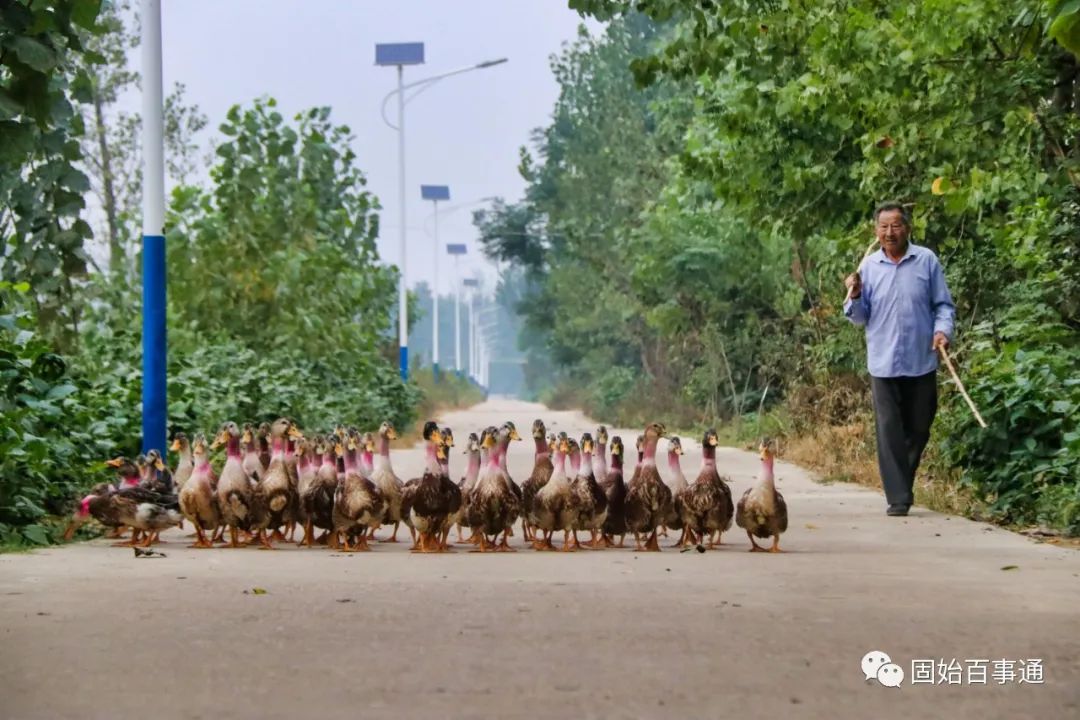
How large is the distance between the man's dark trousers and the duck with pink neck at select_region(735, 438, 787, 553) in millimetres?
2505

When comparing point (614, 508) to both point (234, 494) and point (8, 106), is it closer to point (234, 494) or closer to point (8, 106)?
point (234, 494)

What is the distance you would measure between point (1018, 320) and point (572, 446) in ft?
15.3

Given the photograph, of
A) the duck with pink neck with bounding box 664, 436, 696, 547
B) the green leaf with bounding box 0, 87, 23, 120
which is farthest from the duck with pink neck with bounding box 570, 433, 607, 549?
the green leaf with bounding box 0, 87, 23, 120

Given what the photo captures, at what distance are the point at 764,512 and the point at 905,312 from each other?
310 cm

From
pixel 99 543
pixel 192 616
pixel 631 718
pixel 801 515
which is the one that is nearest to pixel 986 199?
pixel 801 515

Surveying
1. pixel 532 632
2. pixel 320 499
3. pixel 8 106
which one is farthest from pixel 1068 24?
pixel 320 499

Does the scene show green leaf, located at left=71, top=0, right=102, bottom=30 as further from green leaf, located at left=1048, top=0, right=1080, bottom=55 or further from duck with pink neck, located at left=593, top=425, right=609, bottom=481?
duck with pink neck, located at left=593, top=425, right=609, bottom=481

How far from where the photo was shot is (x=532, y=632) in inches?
299

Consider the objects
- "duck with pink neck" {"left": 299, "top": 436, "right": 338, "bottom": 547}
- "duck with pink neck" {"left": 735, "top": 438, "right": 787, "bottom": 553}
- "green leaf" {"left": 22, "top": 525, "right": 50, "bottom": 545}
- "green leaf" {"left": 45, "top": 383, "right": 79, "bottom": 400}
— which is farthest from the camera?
"green leaf" {"left": 45, "top": 383, "right": 79, "bottom": 400}

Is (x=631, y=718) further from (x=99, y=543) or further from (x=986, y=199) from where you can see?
(x=986, y=199)

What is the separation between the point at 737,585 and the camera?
9.26 m

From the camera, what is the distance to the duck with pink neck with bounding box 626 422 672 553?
449 inches

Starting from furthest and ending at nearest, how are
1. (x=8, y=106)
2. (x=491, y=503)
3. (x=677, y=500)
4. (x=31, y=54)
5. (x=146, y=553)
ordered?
(x=677, y=500) < (x=491, y=503) < (x=146, y=553) < (x=8, y=106) < (x=31, y=54)

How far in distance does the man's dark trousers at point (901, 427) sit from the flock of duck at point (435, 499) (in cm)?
218
